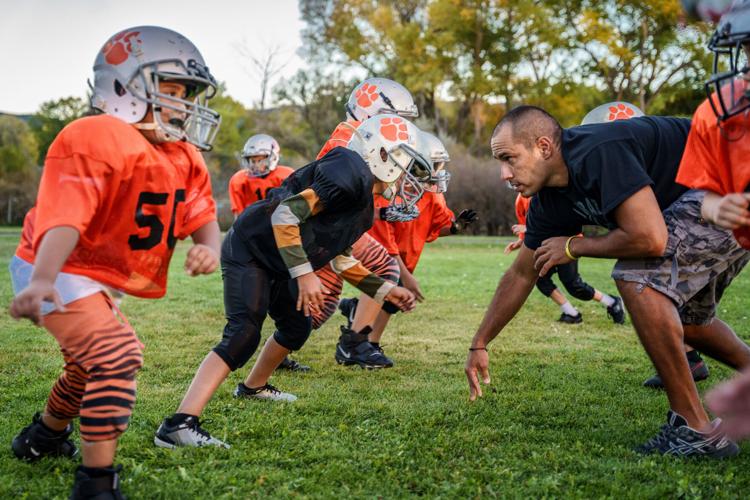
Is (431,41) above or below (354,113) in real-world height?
above

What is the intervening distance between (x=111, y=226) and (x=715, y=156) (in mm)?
2525

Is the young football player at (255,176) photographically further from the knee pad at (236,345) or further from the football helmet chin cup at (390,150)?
the knee pad at (236,345)

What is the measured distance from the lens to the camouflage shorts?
3652 mm

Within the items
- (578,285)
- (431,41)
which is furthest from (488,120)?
(578,285)

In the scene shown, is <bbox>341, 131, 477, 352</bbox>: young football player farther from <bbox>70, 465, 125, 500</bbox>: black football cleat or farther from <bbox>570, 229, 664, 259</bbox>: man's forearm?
<bbox>70, 465, 125, 500</bbox>: black football cleat

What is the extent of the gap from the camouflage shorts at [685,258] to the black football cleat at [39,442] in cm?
280

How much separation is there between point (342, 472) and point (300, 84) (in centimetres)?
3782

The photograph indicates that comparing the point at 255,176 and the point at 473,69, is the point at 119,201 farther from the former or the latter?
the point at 473,69

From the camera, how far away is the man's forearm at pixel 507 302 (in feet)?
14.2

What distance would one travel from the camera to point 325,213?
421cm

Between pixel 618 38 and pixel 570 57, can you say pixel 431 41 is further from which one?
pixel 618 38

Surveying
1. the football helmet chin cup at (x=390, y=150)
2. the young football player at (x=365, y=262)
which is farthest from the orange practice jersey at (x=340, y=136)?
the football helmet chin cup at (x=390, y=150)

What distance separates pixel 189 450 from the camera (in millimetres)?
3660

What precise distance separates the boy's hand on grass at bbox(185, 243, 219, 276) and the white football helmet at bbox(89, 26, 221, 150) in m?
0.47
